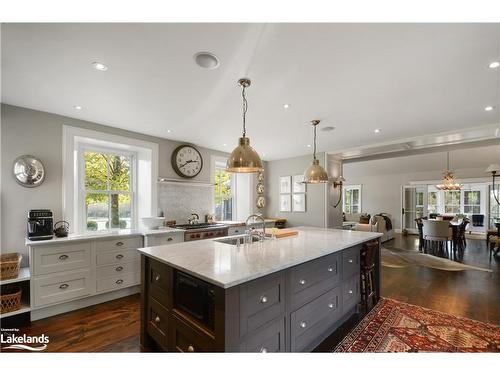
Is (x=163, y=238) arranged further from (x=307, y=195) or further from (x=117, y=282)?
(x=307, y=195)

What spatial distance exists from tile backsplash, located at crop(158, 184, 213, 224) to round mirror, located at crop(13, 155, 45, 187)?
1.57 m

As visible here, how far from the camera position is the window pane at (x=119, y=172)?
3.73 metres

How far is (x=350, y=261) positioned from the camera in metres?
→ 2.44

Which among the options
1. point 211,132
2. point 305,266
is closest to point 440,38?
point 305,266

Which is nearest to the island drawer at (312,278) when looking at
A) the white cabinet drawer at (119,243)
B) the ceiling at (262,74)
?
the ceiling at (262,74)

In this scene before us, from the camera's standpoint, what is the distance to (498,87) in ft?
7.23

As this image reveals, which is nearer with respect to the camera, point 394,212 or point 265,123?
point 265,123

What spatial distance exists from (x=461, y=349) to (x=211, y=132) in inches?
149

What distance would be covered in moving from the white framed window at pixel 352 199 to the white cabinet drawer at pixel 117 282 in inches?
388

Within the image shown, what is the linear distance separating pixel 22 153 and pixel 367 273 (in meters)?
4.30

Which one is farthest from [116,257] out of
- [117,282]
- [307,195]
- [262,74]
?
[307,195]

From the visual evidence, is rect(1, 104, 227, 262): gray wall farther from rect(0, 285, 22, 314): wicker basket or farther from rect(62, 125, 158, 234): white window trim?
rect(0, 285, 22, 314): wicker basket

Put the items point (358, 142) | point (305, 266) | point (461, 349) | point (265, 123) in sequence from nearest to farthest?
point (305, 266), point (461, 349), point (265, 123), point (358, 142)

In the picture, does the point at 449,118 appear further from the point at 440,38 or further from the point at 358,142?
the point at 440,38
